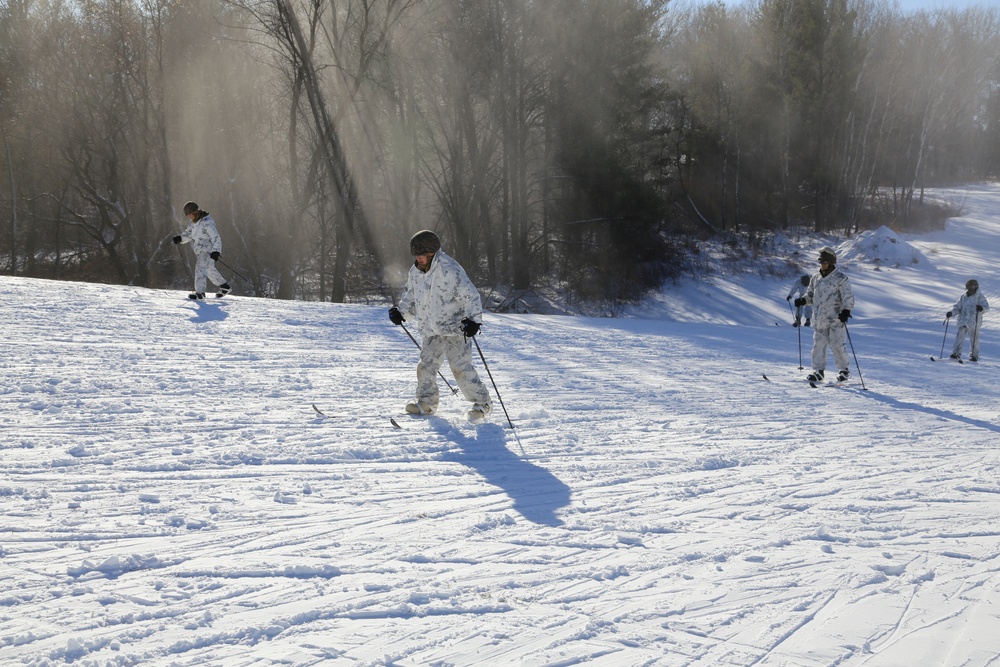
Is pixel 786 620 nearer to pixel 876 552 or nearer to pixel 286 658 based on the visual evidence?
pixel 876 552

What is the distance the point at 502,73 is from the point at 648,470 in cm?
2354

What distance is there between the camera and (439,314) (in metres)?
6.77

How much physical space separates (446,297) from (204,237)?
789 centimetres

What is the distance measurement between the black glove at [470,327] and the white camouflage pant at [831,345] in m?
5.75

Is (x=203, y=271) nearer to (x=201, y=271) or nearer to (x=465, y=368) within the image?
(x=201, y=271)

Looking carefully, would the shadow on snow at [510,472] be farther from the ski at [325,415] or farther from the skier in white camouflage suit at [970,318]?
the skier in white camouflage suit at [970,318]

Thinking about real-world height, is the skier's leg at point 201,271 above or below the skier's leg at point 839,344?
above

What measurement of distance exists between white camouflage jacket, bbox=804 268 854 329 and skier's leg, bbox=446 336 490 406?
524 centimetres

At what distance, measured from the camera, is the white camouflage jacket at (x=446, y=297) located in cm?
673

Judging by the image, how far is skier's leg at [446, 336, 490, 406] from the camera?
6.86m

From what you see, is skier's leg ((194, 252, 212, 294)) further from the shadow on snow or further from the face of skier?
the shadow on snow

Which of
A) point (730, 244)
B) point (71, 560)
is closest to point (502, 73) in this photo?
point (730, 244)

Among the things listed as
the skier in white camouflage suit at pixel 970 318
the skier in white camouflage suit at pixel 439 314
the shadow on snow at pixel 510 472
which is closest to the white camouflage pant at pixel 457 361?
the skier in white camouflage suit at pixel 439 314

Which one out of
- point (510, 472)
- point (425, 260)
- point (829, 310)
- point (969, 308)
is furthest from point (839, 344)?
point (510, 472)
